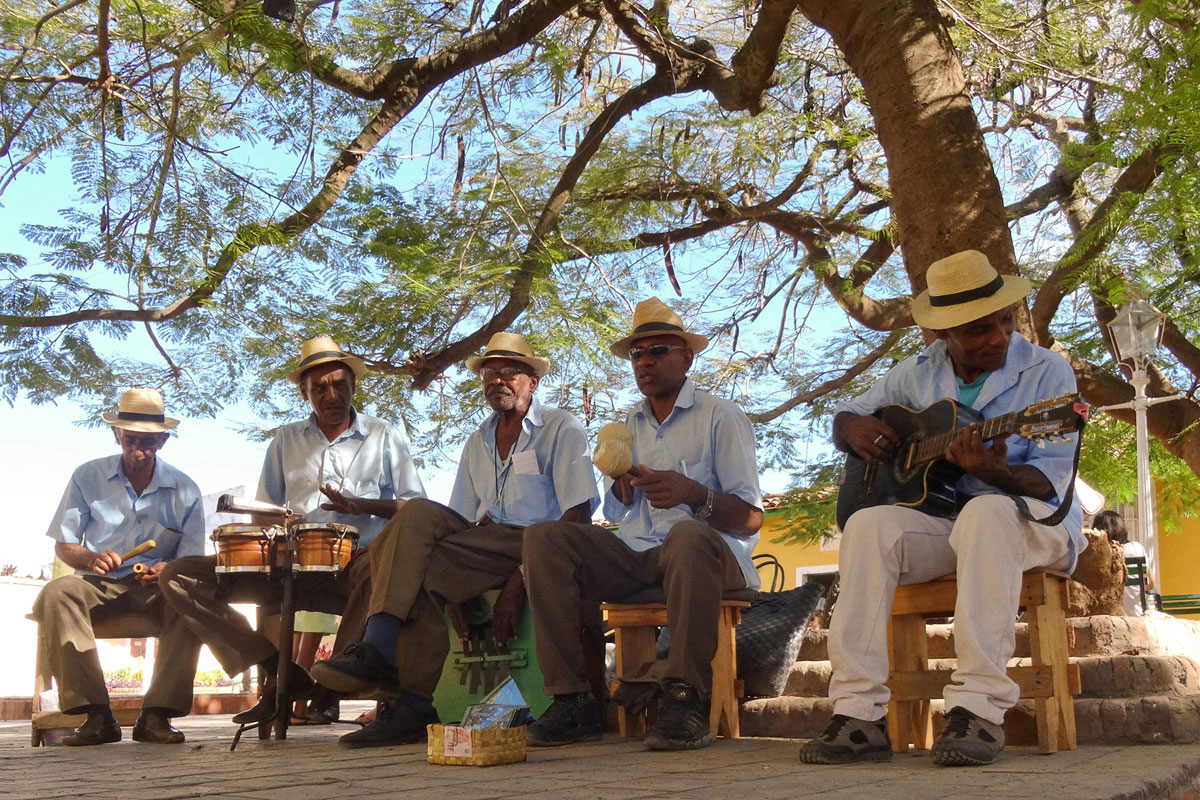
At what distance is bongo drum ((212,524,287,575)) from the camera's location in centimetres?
494

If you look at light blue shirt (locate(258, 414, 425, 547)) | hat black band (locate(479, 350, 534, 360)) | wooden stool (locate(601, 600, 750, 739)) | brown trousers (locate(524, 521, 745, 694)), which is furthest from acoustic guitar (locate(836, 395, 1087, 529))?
light blue shirt (locate(258, 414, 425, 547))

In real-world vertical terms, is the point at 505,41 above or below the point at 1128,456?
above

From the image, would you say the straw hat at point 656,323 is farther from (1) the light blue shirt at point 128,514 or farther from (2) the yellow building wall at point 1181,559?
(2) the yellow building wall at point 1181,559

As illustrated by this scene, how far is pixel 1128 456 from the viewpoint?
10992mm

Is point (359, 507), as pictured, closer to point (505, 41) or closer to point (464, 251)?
point (464, 251)

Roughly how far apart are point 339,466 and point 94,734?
1.70 metres

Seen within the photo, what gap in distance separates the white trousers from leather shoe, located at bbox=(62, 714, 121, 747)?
355cm

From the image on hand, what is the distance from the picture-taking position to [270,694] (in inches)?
202

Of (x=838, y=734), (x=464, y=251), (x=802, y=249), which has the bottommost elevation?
(x=838, y=734)

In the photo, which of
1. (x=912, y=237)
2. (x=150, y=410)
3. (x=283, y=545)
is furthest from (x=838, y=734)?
(x=150, y=410)

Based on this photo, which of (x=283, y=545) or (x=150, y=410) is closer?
(x=283, y=545)

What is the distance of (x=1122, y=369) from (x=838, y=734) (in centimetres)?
740

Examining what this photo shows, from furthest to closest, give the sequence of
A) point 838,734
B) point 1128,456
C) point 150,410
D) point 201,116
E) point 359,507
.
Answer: point 1128,456
point 201,116
point 150,410
point 359,507
point 838,734

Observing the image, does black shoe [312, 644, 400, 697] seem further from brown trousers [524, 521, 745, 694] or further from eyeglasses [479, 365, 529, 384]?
eyeglasses [479, 365, 529, 384]
